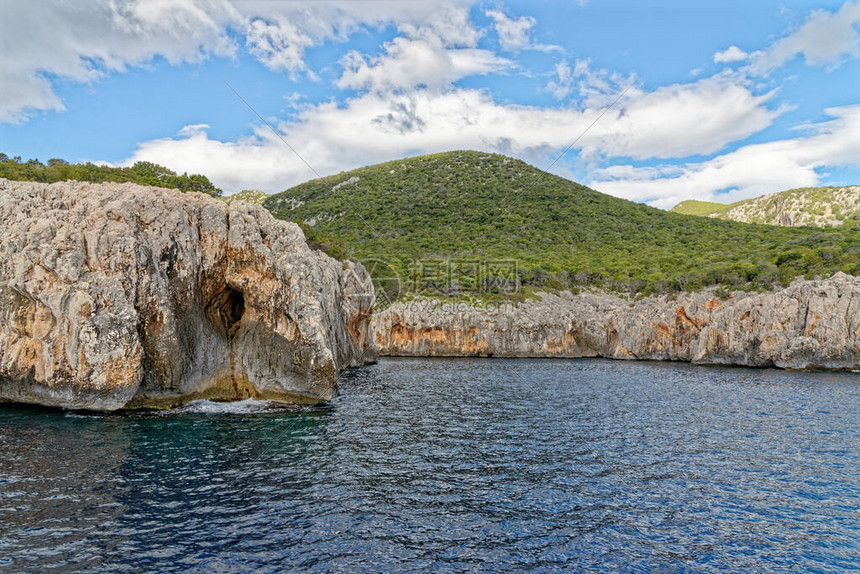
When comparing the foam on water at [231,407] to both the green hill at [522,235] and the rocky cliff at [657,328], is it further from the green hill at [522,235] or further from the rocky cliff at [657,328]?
the rocky cliff at [657,328]

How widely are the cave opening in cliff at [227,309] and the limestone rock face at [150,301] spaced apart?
9 cm

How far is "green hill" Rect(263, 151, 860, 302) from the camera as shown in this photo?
89.2 meters

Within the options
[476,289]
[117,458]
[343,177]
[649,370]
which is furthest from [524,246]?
[117,458]

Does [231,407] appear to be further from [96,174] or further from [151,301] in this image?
[96,174]

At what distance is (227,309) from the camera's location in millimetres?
33906

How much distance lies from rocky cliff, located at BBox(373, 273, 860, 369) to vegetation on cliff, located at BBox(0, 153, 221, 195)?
39.1 meters

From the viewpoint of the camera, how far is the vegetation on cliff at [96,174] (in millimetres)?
48312

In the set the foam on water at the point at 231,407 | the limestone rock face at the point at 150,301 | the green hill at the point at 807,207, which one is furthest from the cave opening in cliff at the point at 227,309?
the green hill at the point at 807,207

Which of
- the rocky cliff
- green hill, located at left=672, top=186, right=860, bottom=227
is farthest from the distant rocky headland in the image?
green hill, located at left=672, top=186, right=860, bottom=227

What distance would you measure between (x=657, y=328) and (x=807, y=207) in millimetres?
118118

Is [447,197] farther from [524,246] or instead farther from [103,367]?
[103,367]

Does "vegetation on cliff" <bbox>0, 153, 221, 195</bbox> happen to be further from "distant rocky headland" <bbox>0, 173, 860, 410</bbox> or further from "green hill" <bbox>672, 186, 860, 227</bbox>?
"green hill" <bbox>672, 186, 860, 227</bbox>

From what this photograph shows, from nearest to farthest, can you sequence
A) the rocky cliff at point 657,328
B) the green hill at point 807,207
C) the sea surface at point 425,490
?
the sea surface at point 425,490 < the rocky cliff at point 657,328 < the green hill at point 807,207

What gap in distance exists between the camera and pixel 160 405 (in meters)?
29.2
